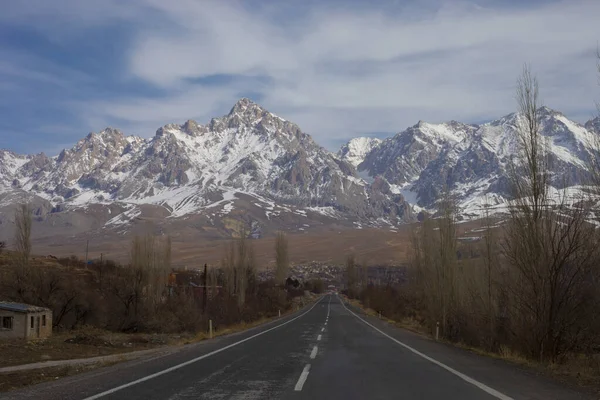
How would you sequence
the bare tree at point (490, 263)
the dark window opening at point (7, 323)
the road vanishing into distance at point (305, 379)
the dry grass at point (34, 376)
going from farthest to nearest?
1. the dark window opening at point (7, 323)
2. the bare tree at point (490, 263)
3. the dry grass at point (34, 376)
4. the road vanishing into distance at point (305, 379)

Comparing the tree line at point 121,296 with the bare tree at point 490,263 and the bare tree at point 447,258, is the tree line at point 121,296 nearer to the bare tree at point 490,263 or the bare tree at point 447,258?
the bare tree at point 447,258

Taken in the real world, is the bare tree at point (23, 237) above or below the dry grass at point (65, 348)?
above

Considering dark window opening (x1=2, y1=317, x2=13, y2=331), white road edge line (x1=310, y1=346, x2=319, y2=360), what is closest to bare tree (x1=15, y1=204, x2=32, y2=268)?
dark window opening (x1=2, y1=317, x2=13, y2=331)

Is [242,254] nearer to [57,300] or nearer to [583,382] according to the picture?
[57,300]

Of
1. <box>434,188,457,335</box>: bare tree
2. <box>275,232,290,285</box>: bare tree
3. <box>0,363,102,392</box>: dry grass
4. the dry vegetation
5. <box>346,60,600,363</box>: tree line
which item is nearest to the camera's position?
<box>0,363,102,392</box>: dry grass

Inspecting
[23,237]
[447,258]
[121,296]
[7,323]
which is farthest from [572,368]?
[23,237]

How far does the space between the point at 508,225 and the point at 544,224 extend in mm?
2029

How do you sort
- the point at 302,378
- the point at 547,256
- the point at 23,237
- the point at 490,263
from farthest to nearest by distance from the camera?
the point at 23,237 < the point at 490,263 < the point at 547,256 < the point at 302,378

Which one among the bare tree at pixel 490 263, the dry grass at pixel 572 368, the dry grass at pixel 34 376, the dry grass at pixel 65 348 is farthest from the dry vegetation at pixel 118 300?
the dry grass at pixel 572 368

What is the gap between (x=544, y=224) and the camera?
19297mm

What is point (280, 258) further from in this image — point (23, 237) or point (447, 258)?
point (447, 258)

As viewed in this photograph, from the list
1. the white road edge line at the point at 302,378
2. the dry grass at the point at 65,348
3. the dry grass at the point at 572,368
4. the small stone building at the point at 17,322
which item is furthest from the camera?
the small stone building at the point at 17,322

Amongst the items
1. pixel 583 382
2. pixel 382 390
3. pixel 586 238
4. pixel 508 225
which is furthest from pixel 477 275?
pixel 382 390

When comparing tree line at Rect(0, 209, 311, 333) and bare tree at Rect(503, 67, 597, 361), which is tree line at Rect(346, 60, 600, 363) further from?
tree line at Rect(0, 209, 311, 333)
